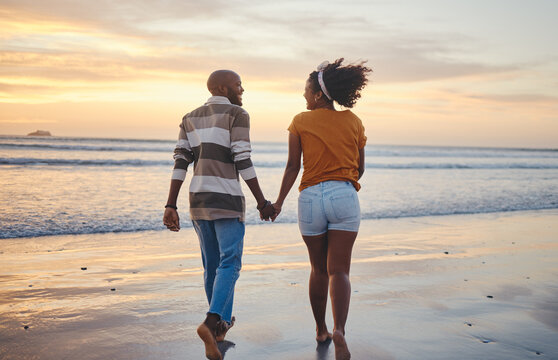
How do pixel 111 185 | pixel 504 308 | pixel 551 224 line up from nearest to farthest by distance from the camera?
A: pixel 504 308
pixel 551 224
pixel 111 185

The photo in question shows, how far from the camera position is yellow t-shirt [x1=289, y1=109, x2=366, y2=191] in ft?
10.4

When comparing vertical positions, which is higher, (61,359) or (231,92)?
(231,92)

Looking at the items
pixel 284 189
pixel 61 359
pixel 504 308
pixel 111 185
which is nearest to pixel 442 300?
pixel 504 308

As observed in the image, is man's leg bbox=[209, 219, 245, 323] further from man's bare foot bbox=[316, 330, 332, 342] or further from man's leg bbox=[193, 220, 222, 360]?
man's bare foot bbox=[316, 330, 332, 342]

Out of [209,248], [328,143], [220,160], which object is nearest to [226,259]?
[209,248]

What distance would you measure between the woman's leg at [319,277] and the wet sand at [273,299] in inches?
5.9

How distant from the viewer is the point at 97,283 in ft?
16.3

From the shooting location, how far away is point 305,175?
3258 millimetres

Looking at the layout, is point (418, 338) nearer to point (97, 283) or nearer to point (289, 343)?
point (289, 343)

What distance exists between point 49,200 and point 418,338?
9.56 meters

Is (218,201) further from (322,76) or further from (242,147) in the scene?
(322,76)

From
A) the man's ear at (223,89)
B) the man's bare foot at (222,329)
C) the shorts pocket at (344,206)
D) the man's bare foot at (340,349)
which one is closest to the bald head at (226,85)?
the man's ear at (223,89)

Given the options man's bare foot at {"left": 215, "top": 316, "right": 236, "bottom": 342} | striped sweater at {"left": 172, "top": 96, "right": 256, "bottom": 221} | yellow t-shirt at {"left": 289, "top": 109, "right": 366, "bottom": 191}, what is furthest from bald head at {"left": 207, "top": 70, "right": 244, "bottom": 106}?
man's bare foot at {"left": 215, "top": 316, "right": 236, "bottom": 342}

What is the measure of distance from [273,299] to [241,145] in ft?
6.38
